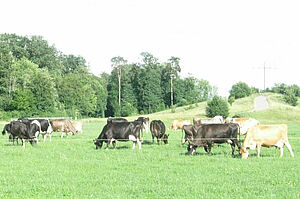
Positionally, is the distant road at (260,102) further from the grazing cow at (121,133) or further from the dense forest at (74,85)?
the grazing cow at (121,133)

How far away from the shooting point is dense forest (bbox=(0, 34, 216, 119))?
3199 inches

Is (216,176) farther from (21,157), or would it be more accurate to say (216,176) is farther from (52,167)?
(21,157)

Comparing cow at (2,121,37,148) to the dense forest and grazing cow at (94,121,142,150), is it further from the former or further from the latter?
the dense forest

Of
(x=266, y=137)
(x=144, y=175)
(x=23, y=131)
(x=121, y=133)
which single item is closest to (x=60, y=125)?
(x=23, y=131)

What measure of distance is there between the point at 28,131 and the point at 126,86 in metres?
81.3

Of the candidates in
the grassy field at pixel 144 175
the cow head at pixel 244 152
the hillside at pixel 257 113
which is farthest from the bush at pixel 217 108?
the cow head at pixel 244 152

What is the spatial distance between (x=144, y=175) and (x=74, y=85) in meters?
82.1

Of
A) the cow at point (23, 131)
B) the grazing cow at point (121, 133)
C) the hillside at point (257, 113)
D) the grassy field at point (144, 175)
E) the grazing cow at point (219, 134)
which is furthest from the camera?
the hillside at point (257, 113)

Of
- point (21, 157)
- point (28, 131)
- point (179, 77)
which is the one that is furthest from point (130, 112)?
point (21, 157)

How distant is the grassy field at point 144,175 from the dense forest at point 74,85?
61574 millimetres

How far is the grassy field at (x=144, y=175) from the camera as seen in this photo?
11.5 m

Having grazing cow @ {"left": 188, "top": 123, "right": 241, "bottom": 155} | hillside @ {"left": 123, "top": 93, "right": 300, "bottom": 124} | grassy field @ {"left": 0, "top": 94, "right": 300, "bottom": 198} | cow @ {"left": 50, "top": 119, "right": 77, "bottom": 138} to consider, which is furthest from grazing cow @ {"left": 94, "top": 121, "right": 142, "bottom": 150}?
hillside @ {"left": 123, "top": 93, "right": 300, "bottom": 124}

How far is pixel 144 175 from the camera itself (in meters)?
14.1

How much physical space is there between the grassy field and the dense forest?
6157 cm
